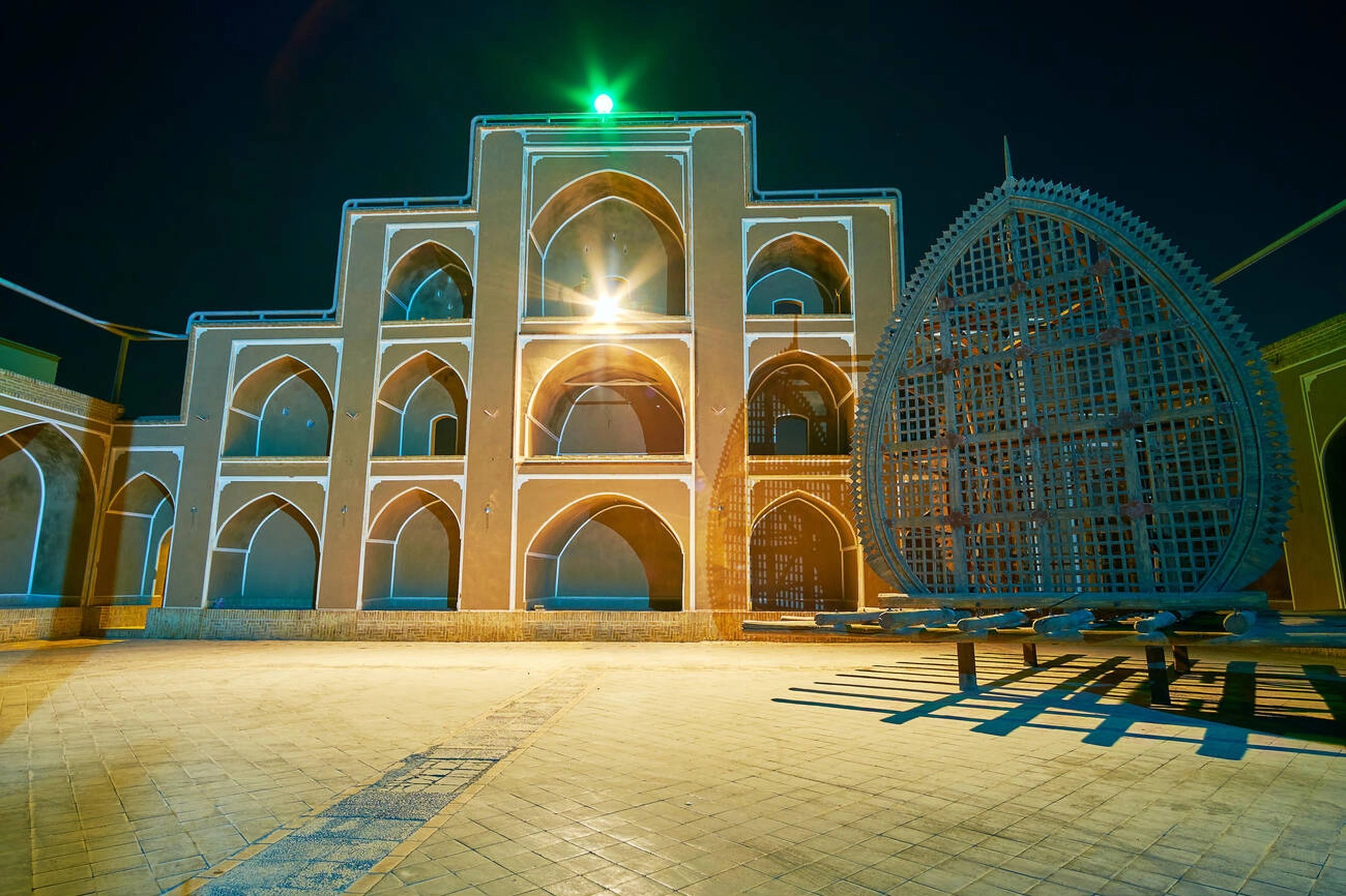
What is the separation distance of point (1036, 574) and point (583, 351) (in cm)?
1223

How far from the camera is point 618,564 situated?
20031 millimetres

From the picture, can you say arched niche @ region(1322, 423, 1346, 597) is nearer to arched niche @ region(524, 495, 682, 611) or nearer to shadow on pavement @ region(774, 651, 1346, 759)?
shadow on pavement @ region(774, 651, 1346, 759)

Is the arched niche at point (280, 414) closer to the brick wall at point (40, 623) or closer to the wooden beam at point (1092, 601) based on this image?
the brick wall at point (40, 623)

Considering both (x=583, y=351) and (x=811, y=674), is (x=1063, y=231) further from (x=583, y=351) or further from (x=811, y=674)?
(x=583, y=351)

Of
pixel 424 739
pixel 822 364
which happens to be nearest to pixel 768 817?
pixel 424 739

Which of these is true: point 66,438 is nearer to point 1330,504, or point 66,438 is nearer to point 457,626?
point 457,626

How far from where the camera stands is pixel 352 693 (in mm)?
8320

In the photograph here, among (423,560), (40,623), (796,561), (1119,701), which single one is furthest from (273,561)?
(1119,701)

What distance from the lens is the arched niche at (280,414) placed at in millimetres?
18734

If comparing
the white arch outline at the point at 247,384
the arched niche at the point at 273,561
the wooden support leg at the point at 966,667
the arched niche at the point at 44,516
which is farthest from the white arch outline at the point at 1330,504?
the arched niche at the point at 44,516

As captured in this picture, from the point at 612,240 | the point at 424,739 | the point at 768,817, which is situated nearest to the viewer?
the point at 768,817

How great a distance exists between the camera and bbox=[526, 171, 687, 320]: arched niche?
20.0 m

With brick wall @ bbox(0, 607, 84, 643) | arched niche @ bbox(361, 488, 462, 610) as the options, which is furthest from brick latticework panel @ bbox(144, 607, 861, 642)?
arched niche @ bbox(361, 488, 462, 610)

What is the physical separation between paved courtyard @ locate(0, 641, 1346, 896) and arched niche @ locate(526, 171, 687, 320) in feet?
44.5
